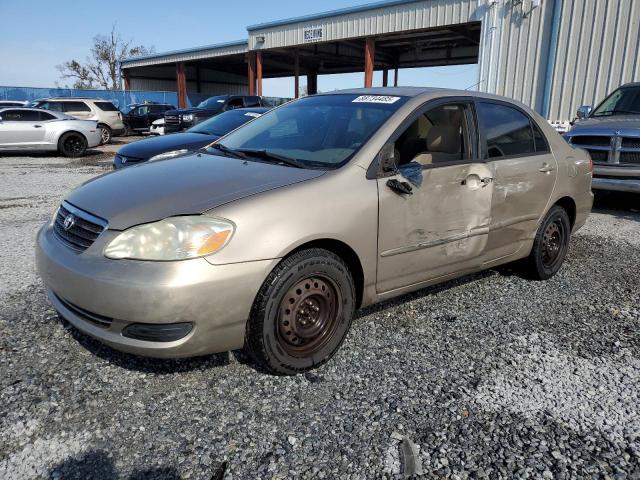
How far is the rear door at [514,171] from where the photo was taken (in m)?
3.80

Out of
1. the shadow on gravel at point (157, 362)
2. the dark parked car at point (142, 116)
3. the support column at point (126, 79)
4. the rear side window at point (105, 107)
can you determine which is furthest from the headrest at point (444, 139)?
the support column at point (126, 79)

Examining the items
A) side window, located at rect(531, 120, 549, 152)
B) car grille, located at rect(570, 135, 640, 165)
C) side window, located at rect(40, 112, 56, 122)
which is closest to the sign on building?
side window, located at rect(40, 112, 56, 122)

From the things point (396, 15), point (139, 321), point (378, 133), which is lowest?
point (139, 321)

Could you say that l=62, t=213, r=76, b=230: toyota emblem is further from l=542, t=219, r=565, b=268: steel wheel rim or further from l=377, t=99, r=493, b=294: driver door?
l=542, t=219, r=565, b=268: steel wheel rim

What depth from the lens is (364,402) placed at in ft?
8.50

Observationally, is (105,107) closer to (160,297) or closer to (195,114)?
(195,114)

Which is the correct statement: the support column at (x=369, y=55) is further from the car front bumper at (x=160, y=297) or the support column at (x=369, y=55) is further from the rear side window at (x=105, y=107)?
the car front bumper at (x=160, y=297)

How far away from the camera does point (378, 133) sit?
10.3ft

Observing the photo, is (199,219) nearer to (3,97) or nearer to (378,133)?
(378,133)

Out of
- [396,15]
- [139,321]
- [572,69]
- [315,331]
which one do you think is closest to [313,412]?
[315,331]

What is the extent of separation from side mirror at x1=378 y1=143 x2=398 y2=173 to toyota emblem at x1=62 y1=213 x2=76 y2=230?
1.78 m

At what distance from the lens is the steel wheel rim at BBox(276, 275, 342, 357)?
269 centimetres

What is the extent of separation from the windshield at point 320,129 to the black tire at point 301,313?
26.6 inches

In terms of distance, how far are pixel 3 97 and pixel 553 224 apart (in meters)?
34.4
